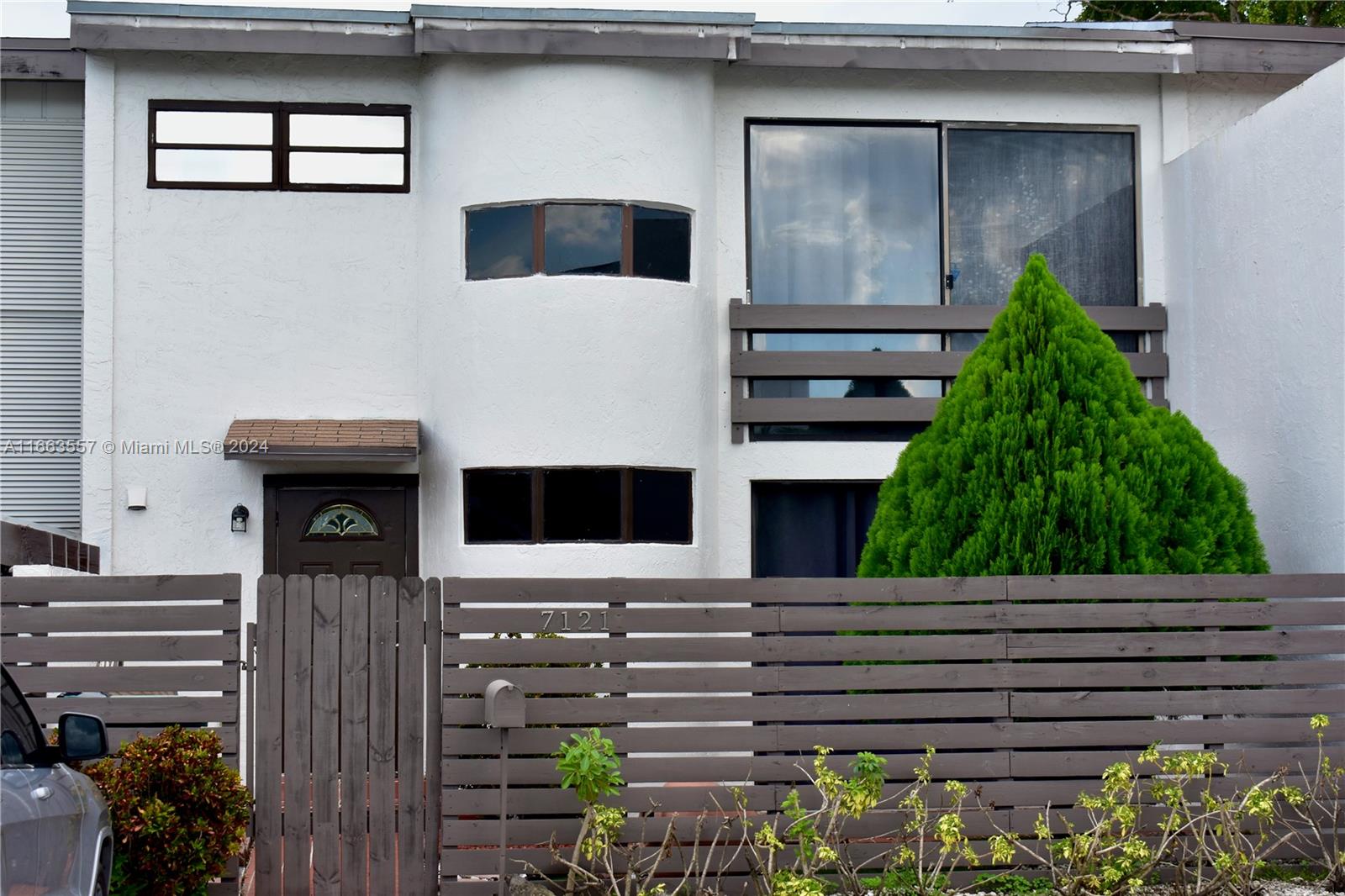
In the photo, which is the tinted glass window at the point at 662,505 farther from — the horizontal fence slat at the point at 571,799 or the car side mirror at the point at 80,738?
the car side mirror at the point at 80,738

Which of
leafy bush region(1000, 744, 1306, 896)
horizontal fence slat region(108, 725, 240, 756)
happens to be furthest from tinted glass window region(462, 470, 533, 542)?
leafy bush region(1000, 744, 1306, 896)

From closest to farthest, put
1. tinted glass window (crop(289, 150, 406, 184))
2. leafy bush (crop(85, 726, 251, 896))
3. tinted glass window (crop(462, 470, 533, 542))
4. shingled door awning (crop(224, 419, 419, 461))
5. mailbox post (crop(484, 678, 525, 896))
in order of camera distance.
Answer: leafy bush (crop(85, 726, 251, 896))
mailbox post (crop(484, 678, 525, 896))
shingled door awning (crop(224, 419, 419, 461))
tinted glass window (crop(462, 470, 533, 542))
tinted glass window (crop(289, 150, 406, 184))

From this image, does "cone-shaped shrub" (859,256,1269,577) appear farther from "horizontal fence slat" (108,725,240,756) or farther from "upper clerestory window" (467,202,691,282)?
"horizontal fence slat" (108,725,240,756)

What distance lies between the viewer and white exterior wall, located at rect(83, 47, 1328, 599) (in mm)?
11398

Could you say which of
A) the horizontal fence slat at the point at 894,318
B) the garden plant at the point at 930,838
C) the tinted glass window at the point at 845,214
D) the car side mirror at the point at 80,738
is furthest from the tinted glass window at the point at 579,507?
the car side mirror at the point at 80,738

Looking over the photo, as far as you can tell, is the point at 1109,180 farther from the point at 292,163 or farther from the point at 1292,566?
the point at 292,163

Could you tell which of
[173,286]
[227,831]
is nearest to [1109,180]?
[173,286]

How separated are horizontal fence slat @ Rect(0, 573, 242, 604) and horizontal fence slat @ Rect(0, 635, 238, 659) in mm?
189

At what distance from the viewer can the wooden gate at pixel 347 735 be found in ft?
23.2

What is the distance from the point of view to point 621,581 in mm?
7418

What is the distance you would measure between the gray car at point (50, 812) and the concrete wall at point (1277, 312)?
24.6 feet

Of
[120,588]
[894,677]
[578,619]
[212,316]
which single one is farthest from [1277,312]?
[212,316]

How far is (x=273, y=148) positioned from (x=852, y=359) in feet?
16.1

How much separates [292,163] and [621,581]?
598 centimetres
